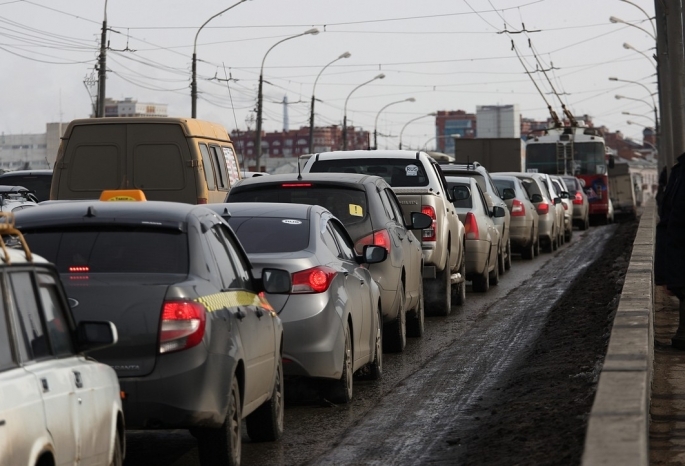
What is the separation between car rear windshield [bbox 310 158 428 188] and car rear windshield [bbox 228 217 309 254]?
552 centimetres

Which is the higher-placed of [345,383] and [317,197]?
[317,197]

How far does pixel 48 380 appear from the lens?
4957mm

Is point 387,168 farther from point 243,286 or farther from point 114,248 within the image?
point 114,248

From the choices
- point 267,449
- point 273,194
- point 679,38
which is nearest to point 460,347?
point 273,194

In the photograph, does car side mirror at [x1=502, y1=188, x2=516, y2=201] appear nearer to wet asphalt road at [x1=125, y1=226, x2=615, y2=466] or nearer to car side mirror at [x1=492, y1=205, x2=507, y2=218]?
car side mirror at [x1=492, y1=205, x2=507, y2=218]

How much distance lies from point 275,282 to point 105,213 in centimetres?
123

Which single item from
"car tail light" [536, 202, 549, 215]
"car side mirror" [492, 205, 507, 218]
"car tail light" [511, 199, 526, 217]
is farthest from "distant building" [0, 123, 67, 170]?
"car side mirror" [492, 205, 507, 218]

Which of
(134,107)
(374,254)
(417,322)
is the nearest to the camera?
(374,254)

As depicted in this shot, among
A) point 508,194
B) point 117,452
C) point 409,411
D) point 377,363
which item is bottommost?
point 409,411

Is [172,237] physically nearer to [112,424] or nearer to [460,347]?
[112,424]

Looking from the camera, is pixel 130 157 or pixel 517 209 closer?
pixel 130 157

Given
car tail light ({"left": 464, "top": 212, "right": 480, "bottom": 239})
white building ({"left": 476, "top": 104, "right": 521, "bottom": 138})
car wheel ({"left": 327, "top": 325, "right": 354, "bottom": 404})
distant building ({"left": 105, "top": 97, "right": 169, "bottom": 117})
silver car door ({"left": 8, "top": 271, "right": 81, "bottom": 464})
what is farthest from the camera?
white building ({"left": 476, "top": 104, "right": 521, "bottom": 138})

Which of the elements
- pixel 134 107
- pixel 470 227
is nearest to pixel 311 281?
pixel 470 227

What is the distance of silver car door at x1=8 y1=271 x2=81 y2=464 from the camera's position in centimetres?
489
